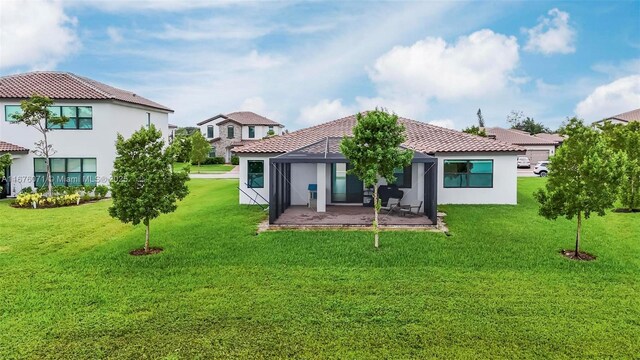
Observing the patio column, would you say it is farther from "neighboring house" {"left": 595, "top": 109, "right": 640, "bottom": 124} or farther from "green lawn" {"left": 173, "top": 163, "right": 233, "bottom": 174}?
"neighboring house" {"left": 595, "top": 109, "right": 640, "bottom": 124}

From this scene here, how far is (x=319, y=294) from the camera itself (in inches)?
370

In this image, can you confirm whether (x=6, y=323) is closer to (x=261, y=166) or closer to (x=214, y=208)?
(x=214, y=208)

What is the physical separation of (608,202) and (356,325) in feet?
26.8

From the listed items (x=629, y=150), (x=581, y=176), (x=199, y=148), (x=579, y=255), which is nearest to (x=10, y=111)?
(x=581, y=176)

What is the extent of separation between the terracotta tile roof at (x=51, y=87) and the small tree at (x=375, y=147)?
17.5 metres

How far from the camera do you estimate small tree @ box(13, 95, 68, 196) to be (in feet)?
72.1

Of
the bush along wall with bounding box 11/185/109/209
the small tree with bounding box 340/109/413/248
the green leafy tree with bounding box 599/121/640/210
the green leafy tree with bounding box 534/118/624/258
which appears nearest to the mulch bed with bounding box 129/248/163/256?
the small tree with bounding box 340/109/413/248

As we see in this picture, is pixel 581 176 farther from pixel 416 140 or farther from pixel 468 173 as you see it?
pixel 416 140

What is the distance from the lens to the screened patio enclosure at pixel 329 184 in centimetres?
1725

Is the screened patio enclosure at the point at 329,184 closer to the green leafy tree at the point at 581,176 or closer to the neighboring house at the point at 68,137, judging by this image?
the green leafy tree at the point at 581,176

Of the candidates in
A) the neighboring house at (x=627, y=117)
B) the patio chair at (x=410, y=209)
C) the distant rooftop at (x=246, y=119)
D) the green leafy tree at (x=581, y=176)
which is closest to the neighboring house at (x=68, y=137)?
the patio chair at (x=410, y=209)

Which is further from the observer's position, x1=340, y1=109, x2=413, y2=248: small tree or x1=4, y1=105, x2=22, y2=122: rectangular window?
x1=4, y1=105, x2=22, y2=122: rectangular window

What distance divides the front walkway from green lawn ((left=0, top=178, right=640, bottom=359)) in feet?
3.98

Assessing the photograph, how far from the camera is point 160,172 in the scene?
12.5 metres
